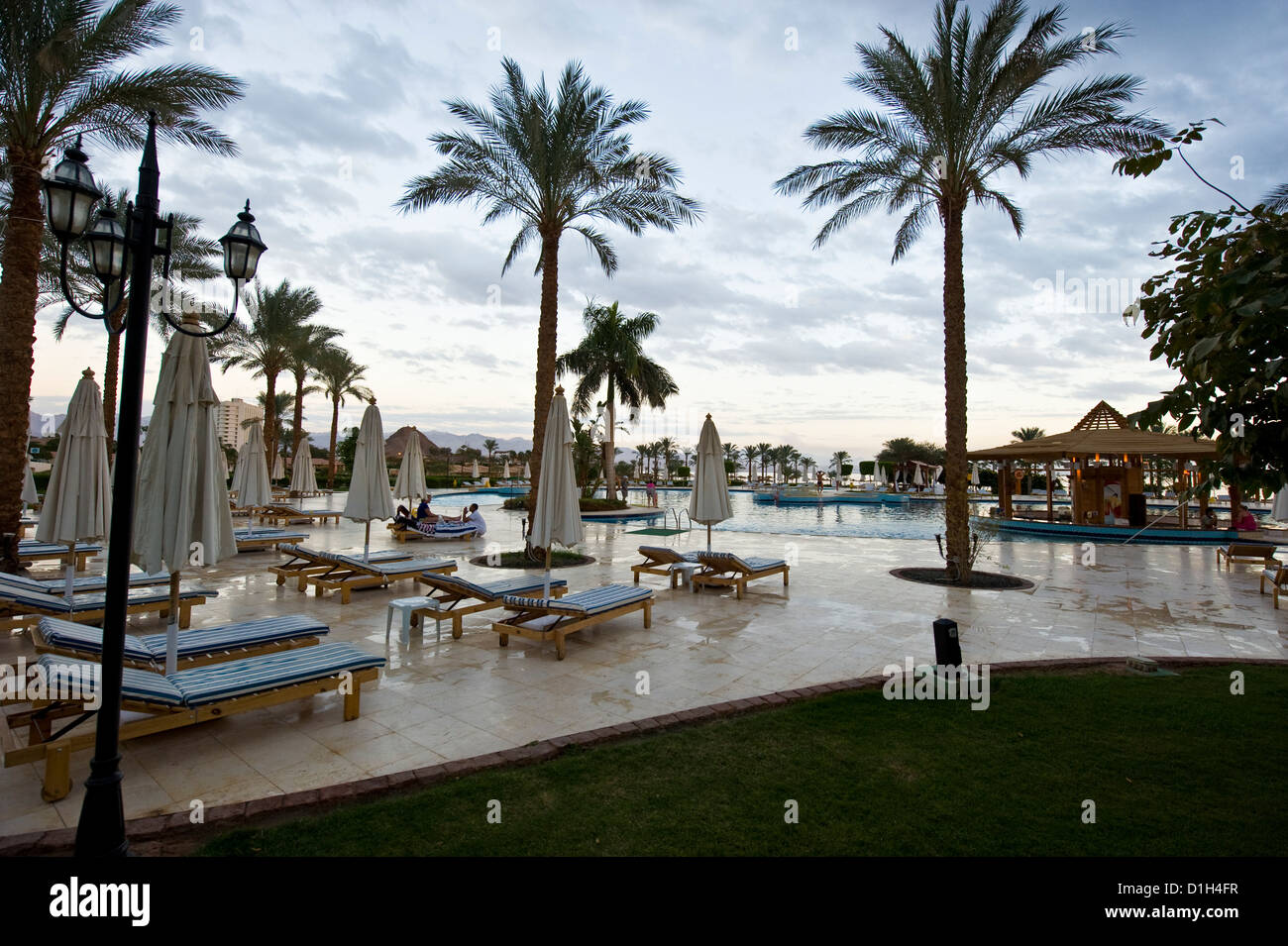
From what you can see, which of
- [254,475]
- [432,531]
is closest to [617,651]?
[432,531]

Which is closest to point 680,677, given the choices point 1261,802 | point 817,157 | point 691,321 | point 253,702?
point 253,702

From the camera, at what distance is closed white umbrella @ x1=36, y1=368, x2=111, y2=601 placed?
276 inches

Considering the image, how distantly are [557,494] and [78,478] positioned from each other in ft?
18.5

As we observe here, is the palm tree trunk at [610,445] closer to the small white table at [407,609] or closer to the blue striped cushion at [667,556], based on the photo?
the blue striped cushion at [667,556]

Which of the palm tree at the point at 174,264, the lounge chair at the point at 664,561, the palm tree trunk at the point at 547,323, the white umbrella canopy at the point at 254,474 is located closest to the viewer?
the lounge chair at the point at 664,561

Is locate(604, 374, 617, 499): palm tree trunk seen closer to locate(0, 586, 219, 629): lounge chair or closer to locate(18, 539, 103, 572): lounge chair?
locate(18, 539, 103, 572): lounge chair

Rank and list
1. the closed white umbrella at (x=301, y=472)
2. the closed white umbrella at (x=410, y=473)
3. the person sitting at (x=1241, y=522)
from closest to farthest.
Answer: the closed white umbrella at (x=410, y=473)
the person sitting at (x=1241, y=522)
the closed white umbrella at (x=301, y=472)

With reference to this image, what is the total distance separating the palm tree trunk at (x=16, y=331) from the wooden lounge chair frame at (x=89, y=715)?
7528mm

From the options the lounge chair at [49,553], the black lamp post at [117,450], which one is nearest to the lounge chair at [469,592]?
the black lamp post at [117,450]

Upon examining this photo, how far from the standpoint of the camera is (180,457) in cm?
454

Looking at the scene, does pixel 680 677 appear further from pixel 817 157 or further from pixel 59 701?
pixel 817 157

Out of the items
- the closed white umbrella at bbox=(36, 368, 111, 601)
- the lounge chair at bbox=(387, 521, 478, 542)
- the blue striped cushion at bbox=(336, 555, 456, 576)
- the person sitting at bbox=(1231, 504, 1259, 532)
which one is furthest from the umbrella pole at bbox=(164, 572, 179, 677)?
the person sitting at bbox=(1231, 504, 1259, 532)

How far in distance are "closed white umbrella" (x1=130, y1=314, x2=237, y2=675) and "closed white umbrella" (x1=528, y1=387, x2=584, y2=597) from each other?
346 cm

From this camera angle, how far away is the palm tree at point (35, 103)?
8828 millimetres
